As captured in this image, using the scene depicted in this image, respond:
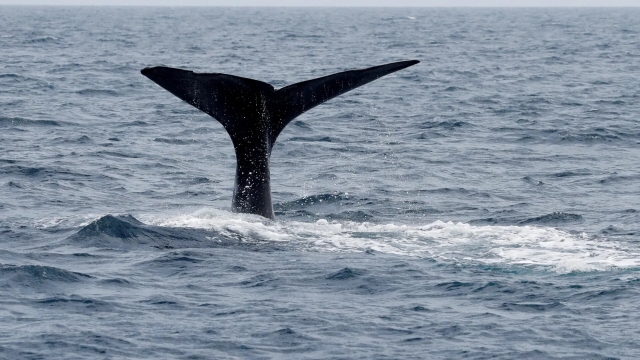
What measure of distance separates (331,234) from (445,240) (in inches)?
54.0

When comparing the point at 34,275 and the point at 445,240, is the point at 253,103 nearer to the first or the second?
the point at 445,240

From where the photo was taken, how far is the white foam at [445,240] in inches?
494

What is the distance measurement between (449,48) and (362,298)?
5119 cm

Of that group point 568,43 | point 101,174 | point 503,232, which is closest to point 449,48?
point 568,43

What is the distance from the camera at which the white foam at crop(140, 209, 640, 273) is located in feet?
41.2

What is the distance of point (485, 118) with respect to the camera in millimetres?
27984

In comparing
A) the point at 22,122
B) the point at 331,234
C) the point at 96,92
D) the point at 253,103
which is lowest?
the point at 96,92

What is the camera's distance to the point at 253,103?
13086mm

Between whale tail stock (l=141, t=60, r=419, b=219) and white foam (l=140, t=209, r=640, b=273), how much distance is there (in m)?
0.45

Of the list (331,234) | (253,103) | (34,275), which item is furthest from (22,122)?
(34,275)

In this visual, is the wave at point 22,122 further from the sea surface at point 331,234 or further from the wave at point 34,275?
the wave at point 34,275

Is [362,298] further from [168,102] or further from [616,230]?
[168,102]

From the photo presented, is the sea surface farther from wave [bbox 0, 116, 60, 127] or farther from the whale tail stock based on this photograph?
the whale tail stock

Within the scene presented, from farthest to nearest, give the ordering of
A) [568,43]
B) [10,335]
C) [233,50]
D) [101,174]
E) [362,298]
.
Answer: [568,43], [233,50], [101,174], [362,298], [10,335]
